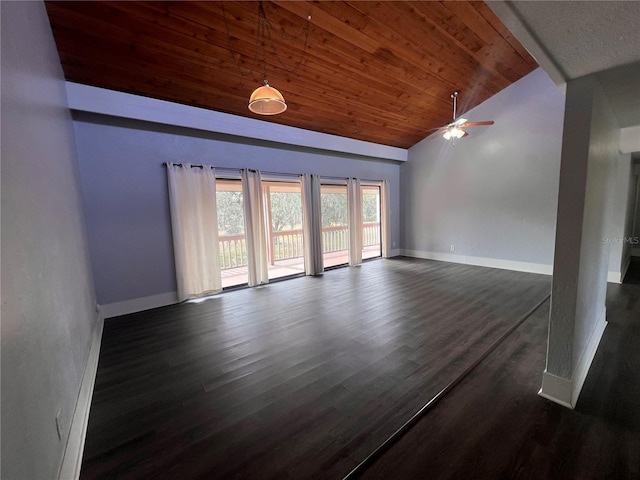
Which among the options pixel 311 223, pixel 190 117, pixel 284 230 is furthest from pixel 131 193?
pixel 284 230

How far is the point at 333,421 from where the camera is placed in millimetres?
1633

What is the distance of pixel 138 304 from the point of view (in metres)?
3.63

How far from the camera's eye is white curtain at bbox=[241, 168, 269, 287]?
14.4ft

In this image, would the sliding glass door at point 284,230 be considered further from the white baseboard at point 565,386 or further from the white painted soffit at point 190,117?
the white baseboard at point 565,386

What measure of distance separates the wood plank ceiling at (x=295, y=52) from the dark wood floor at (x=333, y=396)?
290cm

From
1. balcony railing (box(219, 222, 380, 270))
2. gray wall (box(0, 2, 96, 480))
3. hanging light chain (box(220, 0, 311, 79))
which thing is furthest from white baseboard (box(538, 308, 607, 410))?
balcony railing (box(219, 222, 380, 270))

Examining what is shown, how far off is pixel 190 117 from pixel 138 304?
2636 mm

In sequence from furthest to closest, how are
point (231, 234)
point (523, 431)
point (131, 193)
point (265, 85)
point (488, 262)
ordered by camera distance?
point (231, 234) → point (488, 262) → point (131, 193) → point (265, 85) → point (523, 431)

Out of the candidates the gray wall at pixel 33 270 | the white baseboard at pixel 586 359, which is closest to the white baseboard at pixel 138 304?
the gray wall at pixel 33 270

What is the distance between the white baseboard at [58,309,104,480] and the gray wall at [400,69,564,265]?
633cm

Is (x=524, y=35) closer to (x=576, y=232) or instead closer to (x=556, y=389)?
(x=576, y=232)

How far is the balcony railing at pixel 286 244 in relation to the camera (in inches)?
232

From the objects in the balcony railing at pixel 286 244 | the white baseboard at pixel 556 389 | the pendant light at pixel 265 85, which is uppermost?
the pendant light at pixel 265 85

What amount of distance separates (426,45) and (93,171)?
453 cm
